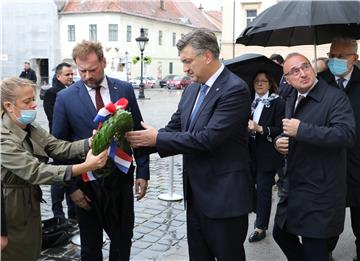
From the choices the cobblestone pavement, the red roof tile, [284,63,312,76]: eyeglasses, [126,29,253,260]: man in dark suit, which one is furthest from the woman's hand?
the red roof tile

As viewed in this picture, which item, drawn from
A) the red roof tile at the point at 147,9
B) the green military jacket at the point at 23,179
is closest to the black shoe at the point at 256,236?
the green military jacket at the point at 23,179

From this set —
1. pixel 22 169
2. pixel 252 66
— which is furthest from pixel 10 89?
pixel 252 66

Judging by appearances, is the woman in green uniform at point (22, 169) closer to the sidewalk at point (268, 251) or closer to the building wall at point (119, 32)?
the sidewalk at point (268, 251)

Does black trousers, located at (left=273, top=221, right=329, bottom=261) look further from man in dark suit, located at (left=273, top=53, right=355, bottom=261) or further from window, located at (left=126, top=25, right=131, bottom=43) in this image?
window, located at (left=126, top=25, right=131, bottom=43)

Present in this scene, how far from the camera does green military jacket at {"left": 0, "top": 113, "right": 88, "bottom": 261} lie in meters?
2.88

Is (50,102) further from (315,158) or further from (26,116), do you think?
(315,158)

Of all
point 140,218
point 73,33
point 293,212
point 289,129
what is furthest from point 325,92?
point 73,33

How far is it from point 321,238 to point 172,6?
55.5 metres

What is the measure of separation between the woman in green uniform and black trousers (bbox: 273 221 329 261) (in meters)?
1.52

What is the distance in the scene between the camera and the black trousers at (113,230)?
11.7 feet

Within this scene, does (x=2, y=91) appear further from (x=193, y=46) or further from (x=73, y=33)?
(x=73, y=33)

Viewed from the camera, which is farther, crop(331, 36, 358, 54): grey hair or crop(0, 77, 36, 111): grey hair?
crop(331, 36, 358, 54): grey hair

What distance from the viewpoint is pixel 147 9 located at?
49.2 m

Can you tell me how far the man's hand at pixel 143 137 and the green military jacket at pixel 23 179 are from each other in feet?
1.49
